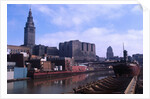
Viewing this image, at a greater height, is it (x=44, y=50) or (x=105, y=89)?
(x=44, y=50)

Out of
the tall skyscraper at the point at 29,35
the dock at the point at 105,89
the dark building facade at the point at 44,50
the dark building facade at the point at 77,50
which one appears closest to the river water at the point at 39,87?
the dock at the point at 105,89

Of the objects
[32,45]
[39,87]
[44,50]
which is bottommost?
[39,87]

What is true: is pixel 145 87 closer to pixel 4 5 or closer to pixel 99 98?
pixel 99 98

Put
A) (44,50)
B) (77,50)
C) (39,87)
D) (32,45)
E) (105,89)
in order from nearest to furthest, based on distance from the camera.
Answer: (105,89), (39,87), (44,50), (77,50), (32,45)

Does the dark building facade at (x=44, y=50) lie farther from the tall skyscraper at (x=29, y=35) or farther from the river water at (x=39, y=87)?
the river water at (x=39, y=87)

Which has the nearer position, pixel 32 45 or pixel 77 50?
pixel 77 50

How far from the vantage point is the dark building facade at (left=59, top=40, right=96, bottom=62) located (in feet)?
165

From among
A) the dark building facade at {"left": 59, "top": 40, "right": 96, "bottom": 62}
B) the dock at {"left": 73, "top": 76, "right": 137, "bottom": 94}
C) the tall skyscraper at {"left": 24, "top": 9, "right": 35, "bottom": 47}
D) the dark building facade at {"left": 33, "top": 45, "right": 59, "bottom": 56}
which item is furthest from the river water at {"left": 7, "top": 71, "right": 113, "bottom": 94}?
the tall skyscraper at {"left": 24, "top": 9, "right": 35, "bottom": 47}

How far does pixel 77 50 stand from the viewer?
52875 millimetres

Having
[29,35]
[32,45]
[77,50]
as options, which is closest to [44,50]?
[32,45]

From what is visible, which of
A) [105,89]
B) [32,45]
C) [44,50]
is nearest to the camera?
[105,89]

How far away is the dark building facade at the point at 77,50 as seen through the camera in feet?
165

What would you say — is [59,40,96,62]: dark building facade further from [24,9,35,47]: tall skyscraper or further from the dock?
the dock

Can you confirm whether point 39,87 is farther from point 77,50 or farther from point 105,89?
point 77,50
